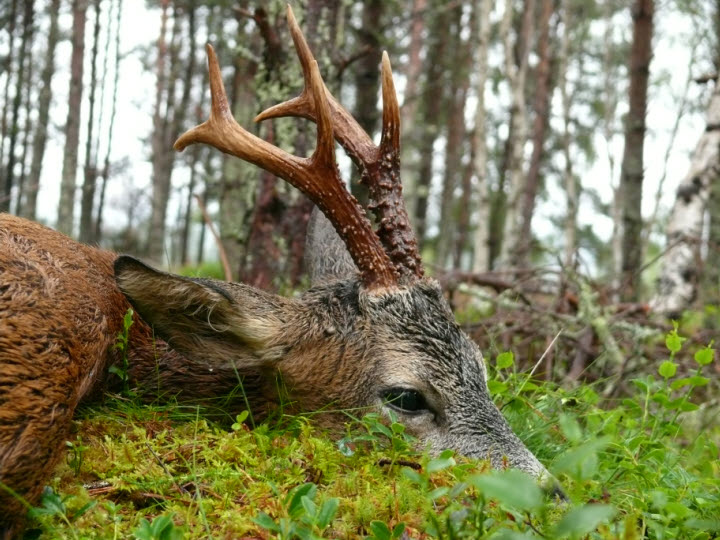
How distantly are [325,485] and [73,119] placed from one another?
1500 cm

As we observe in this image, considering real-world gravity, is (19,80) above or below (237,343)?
above

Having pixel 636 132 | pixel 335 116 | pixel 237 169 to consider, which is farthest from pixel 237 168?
pixel 335 116

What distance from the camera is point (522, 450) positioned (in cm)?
312

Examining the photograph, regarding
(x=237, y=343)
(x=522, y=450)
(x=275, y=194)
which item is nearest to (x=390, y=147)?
(x=237, y=343)

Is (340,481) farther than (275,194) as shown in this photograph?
No

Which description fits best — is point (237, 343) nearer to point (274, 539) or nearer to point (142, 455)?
point (142, 455)

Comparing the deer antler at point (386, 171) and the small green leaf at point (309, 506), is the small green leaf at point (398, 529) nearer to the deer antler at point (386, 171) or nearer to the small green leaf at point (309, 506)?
the small green leaf at point (309, 506)

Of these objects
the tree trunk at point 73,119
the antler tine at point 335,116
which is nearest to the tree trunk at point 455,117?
the tree trunk at point 73,119

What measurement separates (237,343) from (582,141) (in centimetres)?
3714

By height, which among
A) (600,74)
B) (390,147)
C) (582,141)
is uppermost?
(600,74)

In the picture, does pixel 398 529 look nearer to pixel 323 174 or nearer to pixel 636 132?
pixel 323 174

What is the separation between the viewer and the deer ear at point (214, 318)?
3088mm

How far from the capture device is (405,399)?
10.5ft

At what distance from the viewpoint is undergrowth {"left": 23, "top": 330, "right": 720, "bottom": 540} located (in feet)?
7.00
